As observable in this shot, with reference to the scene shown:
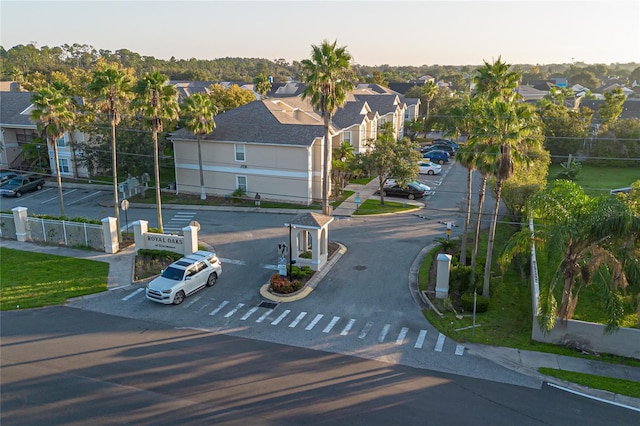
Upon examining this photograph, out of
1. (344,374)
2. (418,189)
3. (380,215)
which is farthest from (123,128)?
(344,374)

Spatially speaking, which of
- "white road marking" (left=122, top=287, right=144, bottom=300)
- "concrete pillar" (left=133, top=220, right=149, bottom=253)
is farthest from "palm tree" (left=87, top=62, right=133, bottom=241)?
"white road marking" (left=122, top=287, right=144, bottom=300)

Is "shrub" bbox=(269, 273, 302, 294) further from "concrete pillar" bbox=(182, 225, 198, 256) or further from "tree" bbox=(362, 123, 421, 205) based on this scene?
"tree" bbox=(362, 123, 421, 205)

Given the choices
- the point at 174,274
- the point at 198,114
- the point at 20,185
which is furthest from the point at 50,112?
the point at 20,185

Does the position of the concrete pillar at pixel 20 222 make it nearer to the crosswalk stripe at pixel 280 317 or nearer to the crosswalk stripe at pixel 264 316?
the crosswalk stripe at pixel 264 316

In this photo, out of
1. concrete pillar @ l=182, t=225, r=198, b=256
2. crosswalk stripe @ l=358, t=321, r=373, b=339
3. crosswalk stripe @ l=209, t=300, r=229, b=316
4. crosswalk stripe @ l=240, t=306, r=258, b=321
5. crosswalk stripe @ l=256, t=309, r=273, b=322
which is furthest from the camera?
concrete pillar @ l=182, t=225, r=198, b=256

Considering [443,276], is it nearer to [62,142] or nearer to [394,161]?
[394,161]

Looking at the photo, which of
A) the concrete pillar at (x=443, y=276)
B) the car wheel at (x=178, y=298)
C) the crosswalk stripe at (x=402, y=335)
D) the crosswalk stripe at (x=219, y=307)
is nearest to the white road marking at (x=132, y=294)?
the car wheel at (x=178, y=298)

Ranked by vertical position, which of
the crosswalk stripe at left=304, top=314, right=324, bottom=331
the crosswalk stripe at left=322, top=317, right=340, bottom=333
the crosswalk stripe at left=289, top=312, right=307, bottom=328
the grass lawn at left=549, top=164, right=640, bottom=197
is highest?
the grass lawn at left=549, top=164, right=640, bottom=197
